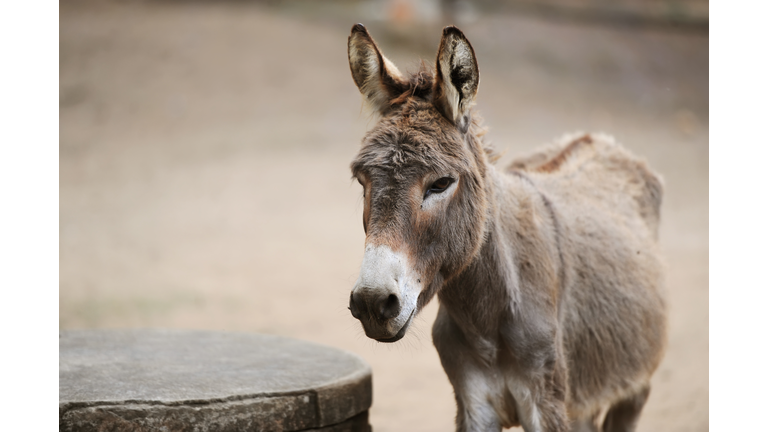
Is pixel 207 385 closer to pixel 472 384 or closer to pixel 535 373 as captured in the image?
pixel 472 384

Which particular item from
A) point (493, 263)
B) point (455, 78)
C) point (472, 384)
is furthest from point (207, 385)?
point (455, 78)

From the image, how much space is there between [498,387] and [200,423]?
121 centimetres

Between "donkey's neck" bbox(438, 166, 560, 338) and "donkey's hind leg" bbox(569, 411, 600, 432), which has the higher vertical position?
"donkey's neck" bbox(438, 166, 560, 338)

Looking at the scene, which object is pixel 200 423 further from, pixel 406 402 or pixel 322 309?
pixel 322 309

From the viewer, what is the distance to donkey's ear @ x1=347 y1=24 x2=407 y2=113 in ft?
8.44

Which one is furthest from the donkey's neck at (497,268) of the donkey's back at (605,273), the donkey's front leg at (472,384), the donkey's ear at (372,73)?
the donkey's ear at (372,73)

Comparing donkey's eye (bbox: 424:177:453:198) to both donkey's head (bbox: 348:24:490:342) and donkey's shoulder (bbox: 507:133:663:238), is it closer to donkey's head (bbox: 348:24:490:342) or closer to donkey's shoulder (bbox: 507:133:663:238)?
donkey's head (bbox: 348:24:490:342)

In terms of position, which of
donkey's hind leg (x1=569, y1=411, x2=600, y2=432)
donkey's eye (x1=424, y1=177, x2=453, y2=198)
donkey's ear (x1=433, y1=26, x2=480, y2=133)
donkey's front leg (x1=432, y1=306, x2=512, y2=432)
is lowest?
donkey's hind leg (x1=569, y1=411, x2=600, y2=432)

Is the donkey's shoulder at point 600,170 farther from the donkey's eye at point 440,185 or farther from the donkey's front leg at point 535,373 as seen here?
the donkey's eye at point 440,185

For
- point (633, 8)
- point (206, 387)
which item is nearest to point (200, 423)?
point (206, 387)

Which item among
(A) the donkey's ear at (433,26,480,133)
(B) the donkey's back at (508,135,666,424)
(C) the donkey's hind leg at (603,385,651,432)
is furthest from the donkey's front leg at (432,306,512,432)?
(C) the donkey's hind leg at (603,385,651,432)

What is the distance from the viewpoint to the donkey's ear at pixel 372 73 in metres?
2.57

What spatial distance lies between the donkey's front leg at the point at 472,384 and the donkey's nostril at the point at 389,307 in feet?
2.75

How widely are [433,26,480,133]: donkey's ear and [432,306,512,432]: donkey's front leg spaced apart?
0.94 metres
